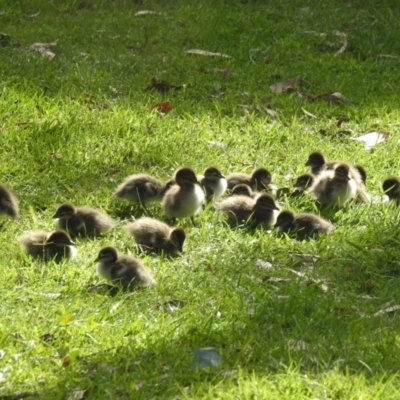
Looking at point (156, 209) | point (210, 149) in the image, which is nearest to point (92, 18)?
point (210, 149)

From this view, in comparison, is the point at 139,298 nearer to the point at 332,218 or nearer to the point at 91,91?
the point at 332,218

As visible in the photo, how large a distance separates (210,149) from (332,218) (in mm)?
1699

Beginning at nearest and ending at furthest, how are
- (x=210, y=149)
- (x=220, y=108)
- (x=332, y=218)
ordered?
1. (x=332, y=218)
2. (x=210, y=149)
3. (x=220, y=108)

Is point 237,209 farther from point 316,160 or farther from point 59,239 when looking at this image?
point 59,239

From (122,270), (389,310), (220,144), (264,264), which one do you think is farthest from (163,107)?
(389,310)

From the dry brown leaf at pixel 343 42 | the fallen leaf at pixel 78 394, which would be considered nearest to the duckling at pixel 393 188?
the fallen leaf at pixel 78 394

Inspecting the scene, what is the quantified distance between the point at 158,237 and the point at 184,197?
0.53m

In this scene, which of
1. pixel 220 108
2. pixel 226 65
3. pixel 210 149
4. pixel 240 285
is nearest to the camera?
pixel 240 285

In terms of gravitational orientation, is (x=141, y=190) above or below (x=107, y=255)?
below

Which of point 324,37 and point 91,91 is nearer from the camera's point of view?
point 91,91

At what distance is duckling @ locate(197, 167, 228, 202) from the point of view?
7.98 m

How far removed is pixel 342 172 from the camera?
8.01 m

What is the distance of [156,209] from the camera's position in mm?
8086

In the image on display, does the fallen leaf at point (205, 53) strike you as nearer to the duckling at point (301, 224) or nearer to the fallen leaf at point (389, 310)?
the duckling at point (301, 224)
